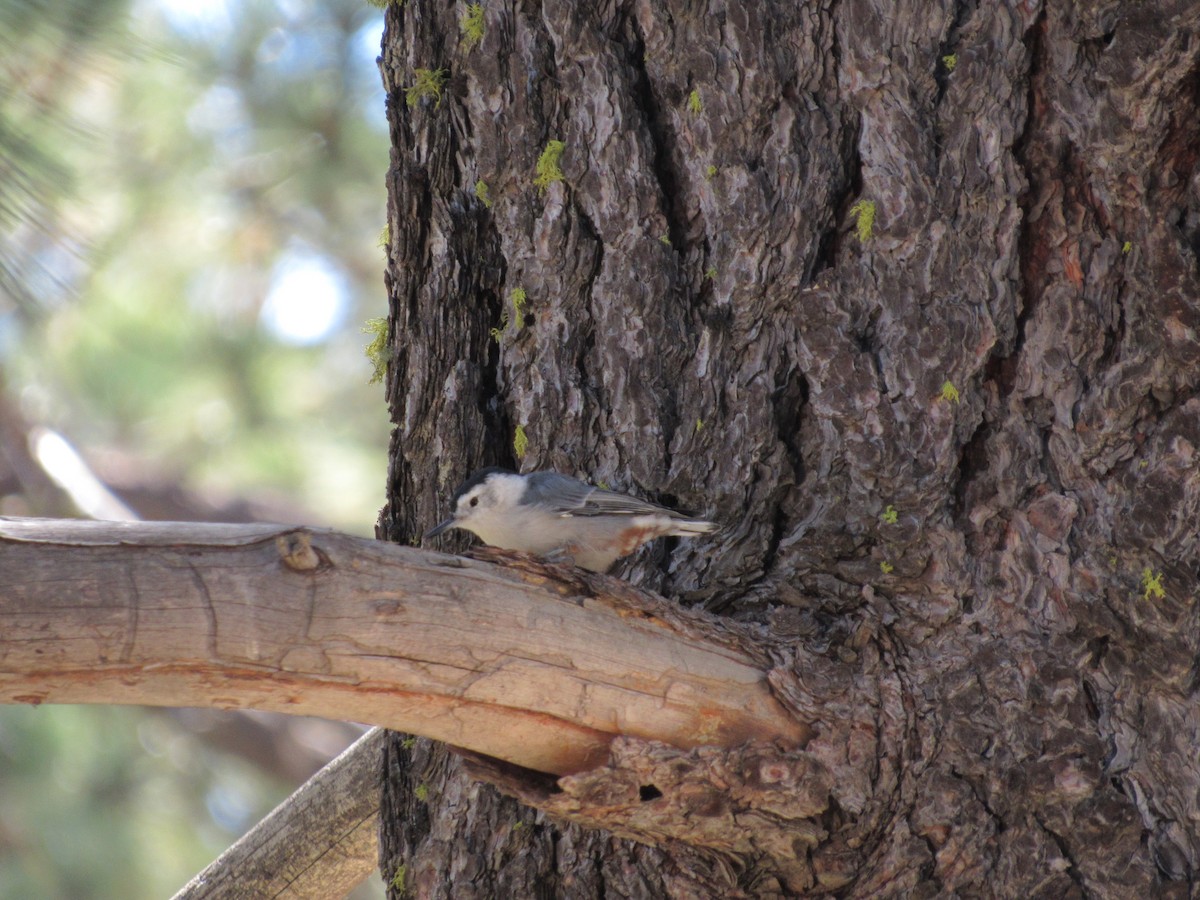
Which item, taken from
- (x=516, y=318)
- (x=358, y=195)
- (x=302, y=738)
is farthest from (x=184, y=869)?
(x=516, y=318)

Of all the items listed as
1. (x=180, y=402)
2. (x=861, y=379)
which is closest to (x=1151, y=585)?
(x=861, y=379)

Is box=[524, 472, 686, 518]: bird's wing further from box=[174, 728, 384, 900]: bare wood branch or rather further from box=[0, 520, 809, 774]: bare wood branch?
box=[174, 728, 384, 900]: bare wood branch

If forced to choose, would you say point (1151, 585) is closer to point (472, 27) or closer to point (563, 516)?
point (563, 516)

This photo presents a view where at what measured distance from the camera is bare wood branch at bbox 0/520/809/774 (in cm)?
155

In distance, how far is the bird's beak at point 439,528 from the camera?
269 centimetres

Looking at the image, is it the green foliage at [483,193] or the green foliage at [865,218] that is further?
the green foliage at [483,193]

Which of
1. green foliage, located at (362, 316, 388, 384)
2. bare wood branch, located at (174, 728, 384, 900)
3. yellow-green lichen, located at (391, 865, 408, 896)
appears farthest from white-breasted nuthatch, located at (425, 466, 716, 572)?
yellow-green lichen, located at (391, 865, 408, 896)

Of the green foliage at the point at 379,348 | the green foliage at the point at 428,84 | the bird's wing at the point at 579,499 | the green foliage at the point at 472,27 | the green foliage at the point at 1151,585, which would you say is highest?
the green foliage at the point at 472,27

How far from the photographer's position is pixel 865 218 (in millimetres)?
2379

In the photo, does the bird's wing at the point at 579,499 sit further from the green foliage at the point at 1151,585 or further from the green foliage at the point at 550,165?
the green foliage at the point at 1151,585

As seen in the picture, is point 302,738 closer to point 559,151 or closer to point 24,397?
point 24,397

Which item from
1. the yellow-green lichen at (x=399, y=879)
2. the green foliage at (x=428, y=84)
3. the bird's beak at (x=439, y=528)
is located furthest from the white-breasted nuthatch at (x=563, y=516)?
the green foliage at (x=428, y=84)

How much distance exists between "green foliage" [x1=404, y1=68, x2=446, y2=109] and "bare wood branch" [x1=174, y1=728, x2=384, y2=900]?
59.2 inches

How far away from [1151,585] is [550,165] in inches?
58.2
